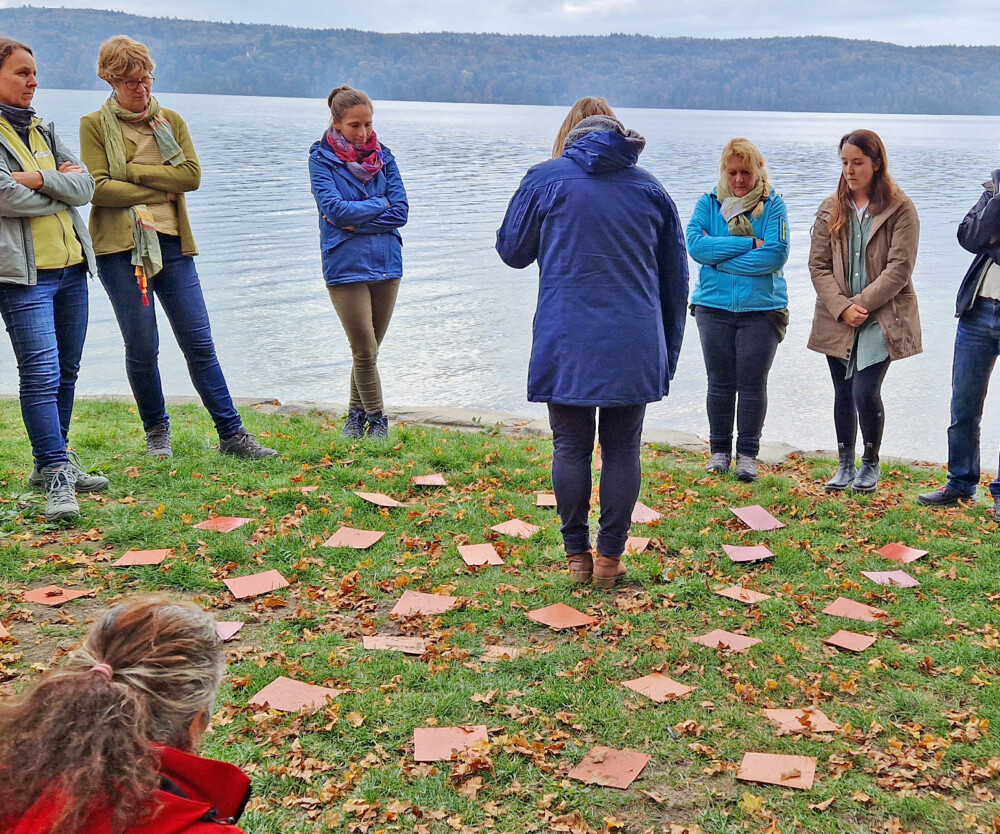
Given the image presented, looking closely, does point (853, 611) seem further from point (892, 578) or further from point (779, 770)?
point (779, 770)

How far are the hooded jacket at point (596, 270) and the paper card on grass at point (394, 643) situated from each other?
107cm

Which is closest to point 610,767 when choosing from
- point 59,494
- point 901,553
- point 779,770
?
point 779,770

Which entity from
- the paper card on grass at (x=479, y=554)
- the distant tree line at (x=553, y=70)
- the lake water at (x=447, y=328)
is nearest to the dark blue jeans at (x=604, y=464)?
the paper card on grass at (x=479, y=554)

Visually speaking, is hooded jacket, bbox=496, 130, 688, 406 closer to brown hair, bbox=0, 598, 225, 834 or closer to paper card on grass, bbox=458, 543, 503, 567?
paper card on grass, bbox=458, 543, 503, 567

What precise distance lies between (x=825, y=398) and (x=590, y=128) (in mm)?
5440

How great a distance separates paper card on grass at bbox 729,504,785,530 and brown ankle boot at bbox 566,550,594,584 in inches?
44.4

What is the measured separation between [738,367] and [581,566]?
6.68 ft

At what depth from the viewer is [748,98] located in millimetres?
162875

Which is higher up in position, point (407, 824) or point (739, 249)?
point (739, 249)

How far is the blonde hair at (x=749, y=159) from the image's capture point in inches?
218

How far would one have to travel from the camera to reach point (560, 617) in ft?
13.0

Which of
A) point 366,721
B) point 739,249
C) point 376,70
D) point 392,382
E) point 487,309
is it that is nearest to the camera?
point 366,721

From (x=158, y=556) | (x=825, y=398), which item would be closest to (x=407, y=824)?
(x=158, y=556)

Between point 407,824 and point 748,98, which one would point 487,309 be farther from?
point 748,98
